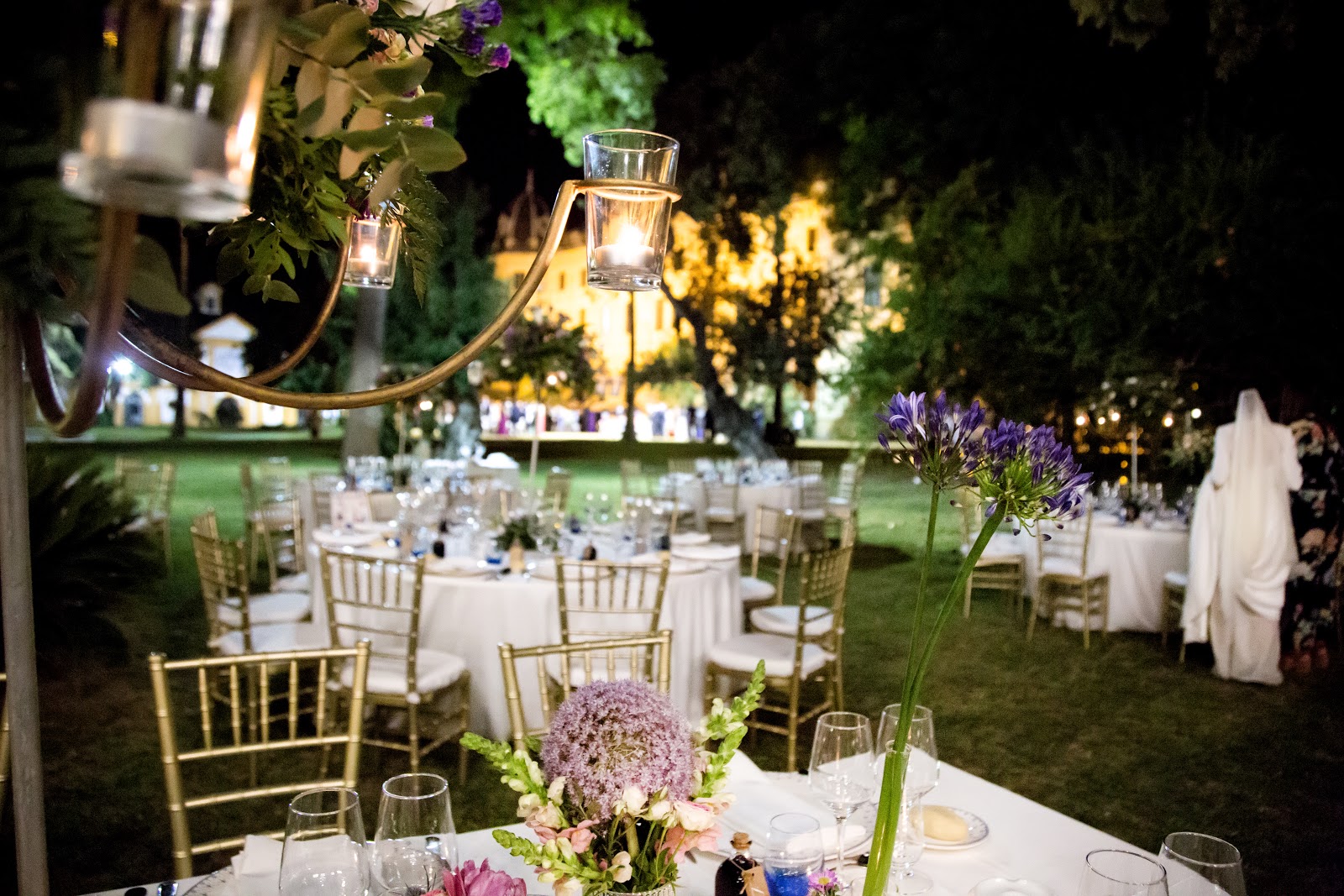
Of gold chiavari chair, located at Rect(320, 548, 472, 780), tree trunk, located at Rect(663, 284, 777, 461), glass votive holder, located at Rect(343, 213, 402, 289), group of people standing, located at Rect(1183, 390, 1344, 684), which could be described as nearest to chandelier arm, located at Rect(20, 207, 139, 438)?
glass votive holder, located at Rect(343, 213, 402, 289)

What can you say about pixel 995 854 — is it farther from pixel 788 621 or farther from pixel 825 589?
pixel 788 621

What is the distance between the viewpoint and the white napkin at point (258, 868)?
5.40 feet

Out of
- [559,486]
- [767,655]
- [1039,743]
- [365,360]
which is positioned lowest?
[1039,743]

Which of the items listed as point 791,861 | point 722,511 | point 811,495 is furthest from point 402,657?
point 811,495

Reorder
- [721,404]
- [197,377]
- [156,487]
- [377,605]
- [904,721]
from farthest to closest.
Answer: [721,404] < [156,487] < [377,605] < [904,721] < [197,377]

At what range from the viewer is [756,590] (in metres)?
6.34

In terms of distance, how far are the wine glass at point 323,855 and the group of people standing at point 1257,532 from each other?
623cm

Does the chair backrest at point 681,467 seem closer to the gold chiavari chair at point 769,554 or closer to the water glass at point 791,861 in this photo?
the gold chiavari chair at point 769,554

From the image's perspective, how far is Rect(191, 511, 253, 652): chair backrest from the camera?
15.0ft

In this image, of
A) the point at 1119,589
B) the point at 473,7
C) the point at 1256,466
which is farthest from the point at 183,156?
the point at 1119,589

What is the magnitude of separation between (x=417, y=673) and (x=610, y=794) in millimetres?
3391

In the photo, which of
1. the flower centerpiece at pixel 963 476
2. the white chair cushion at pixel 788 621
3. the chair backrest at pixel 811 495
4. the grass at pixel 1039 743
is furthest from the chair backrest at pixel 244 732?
the chair backrest at pixel 811 495

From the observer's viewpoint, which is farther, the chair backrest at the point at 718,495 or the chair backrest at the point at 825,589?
the chair backrest at the point at 718,495

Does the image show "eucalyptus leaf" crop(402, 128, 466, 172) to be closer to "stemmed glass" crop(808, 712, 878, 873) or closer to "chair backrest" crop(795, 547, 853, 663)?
"stemmed glass" crop(808, 712, 878, 873)
